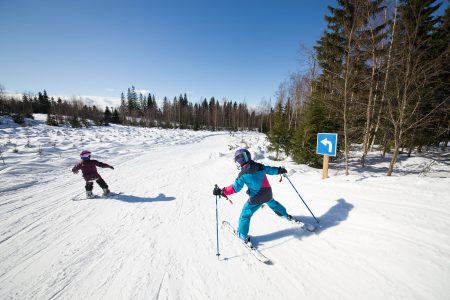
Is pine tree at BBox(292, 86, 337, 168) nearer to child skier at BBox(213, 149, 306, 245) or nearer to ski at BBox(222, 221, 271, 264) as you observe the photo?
child skier at BBox(213, 149, 306, 245)

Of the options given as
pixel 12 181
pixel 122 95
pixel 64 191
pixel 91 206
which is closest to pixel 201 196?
pixel 91 206

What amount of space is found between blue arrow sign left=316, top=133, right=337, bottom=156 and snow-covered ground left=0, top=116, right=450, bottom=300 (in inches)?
39.3

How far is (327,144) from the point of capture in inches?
262

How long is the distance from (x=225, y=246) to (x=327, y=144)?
5.07 metres

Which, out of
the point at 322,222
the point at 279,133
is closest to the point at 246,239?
the point at 322,222

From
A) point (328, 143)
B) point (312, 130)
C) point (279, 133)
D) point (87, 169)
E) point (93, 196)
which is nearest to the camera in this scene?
point (93, 196)

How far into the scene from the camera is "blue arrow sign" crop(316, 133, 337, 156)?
6453mm

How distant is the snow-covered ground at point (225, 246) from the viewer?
9.14 feet

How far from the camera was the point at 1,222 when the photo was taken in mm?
4582

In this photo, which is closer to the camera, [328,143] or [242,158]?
[242,158]

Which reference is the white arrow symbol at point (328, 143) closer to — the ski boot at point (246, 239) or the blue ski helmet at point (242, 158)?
the blue ski helmet at point (242, 158)

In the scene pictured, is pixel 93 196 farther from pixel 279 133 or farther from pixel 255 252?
pixel 279 133

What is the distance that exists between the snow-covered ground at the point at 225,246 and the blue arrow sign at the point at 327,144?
100 centimetres

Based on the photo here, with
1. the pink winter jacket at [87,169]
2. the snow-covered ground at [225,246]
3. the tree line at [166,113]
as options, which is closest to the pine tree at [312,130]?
the snow-covered ground at [225,246]
